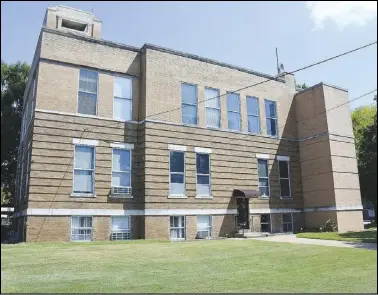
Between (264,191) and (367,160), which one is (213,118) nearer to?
(264,191)

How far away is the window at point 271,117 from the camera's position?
26.8m

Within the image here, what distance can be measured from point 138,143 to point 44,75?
6.13 metres

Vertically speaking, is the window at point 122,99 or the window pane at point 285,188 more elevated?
the window at point 122,99

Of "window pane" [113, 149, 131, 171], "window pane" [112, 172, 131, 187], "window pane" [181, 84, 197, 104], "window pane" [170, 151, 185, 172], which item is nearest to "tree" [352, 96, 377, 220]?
"window pane" [181, 84, 197, 104]

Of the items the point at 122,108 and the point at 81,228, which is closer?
the point at 81,228

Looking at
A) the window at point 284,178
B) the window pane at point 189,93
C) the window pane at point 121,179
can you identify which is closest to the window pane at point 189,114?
the window pane at point 189,93

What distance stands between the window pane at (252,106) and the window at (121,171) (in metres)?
9.39

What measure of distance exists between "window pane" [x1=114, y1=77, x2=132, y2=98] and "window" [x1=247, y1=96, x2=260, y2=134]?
8508mm

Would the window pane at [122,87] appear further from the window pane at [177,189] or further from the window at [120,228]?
the window at [120,228]

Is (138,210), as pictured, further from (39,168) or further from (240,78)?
(240,78)

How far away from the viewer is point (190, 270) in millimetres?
9766

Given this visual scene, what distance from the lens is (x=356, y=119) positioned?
4303 cm

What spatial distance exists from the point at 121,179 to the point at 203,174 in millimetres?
5009

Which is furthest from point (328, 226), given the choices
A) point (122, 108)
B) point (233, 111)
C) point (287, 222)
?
point (122, 108)
